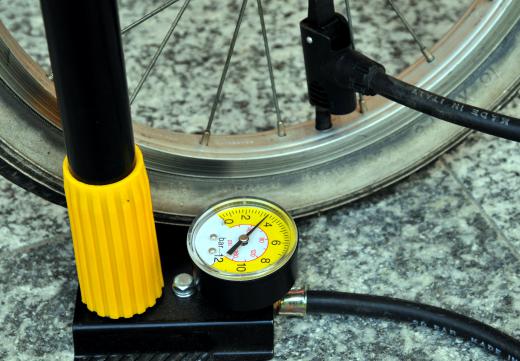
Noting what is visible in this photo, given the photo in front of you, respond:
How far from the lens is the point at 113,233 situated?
1094 mm

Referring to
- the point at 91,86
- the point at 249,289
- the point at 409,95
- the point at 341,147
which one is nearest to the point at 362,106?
the point at 341,147

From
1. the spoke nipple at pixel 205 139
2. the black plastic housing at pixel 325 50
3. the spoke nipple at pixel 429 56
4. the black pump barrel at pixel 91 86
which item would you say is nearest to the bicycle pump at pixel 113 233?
the black pump barrel at pixel 91 86

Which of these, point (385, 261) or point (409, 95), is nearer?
point (409, 95)

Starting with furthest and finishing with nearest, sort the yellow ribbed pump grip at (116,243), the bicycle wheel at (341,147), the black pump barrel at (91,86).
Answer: the bicycle wheel at (341,147), the yellow ribbed pump grip at (116,243), the black pump barrel at (91,86)

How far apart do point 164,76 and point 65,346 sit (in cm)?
47

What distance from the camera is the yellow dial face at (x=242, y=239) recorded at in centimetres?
116

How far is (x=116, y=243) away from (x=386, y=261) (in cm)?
36

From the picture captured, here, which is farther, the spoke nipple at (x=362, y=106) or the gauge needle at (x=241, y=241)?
the spoke nipple at (x=362, y=106)

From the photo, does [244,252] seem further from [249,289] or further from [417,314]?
[417,314]

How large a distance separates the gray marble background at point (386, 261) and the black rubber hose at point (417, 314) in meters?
0.02

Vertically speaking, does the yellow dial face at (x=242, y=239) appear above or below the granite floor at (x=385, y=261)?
above

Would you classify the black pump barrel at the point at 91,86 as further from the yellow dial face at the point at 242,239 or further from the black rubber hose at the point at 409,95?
the black rubber hose at the point at 409,95

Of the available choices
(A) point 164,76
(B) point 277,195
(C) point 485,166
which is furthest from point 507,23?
(A) point 164,76

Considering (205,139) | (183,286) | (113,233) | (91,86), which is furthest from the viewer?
(205,139)
